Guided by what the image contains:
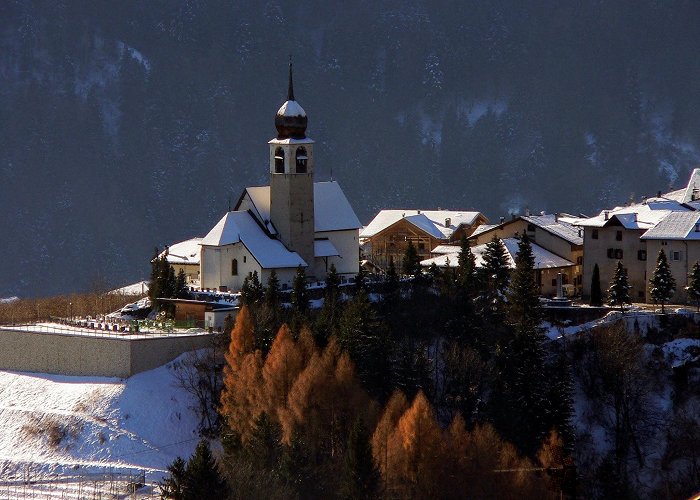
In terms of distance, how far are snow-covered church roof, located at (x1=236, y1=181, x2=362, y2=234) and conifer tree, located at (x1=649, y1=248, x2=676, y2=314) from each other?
15726 millimetres

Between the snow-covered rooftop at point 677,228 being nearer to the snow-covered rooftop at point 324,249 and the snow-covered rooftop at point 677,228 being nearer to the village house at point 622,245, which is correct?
the village house at point 622,245

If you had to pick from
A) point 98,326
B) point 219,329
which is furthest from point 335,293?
point 98,326

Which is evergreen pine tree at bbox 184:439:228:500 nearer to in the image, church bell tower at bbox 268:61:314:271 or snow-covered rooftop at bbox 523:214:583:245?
church bell tower at bbox 268:61:314:271

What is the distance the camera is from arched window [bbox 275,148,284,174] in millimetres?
88125

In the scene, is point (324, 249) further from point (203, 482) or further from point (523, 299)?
point (203, 482)

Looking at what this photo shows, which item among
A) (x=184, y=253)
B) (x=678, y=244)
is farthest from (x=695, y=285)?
(x=184, y=253)

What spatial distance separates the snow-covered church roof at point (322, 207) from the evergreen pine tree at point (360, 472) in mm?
27781

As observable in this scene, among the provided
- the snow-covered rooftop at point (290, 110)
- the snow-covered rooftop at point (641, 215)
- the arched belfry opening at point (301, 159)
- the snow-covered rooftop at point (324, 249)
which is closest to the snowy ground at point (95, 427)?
the snow-covered rooftop at point (324, 249)

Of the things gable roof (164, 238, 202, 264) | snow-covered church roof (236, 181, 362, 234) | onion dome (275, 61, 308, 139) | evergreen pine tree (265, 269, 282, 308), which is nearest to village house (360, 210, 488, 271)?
snow-covered church roof (236, 181, 362, 234)

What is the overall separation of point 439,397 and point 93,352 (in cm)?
1562

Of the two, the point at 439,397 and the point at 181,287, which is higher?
the point at 181,287

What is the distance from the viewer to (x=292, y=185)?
289 feet

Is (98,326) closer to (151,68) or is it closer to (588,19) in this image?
(151,68)

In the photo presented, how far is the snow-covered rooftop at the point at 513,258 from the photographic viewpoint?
91125 mm
